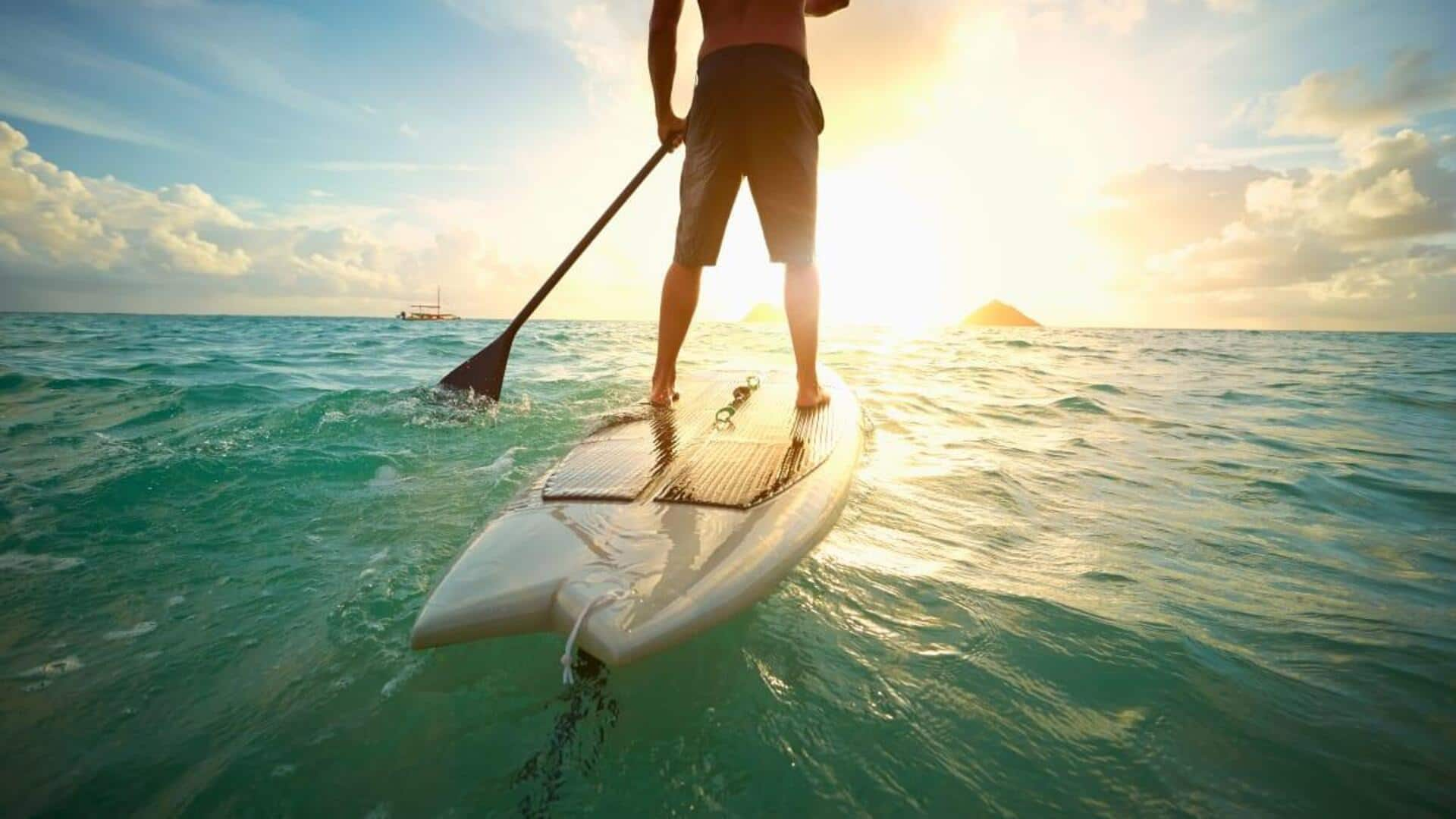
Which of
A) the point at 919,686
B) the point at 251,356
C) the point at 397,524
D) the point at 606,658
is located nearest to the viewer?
the point at 606,658

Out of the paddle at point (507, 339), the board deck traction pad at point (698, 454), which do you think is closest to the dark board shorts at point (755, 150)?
the board deck traction pad at point (698, 454)

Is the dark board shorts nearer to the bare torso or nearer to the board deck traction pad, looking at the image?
the bare torso

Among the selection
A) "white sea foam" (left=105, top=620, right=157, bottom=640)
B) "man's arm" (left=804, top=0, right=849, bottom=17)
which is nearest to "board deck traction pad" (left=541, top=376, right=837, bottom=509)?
"white sea foam" (left=105, top=620, right=157, bottom=640)

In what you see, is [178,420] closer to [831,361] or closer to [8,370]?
[8,370]

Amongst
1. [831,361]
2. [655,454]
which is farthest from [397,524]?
[831,361]

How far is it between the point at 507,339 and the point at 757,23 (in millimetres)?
2592

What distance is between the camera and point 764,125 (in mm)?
2648

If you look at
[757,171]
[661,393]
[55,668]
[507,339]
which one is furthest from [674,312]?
[55,668]

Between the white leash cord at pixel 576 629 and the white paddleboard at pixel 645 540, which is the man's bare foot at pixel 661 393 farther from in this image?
the white leash cord at pixel 576 629

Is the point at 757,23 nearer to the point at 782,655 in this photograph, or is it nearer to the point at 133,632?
the point at 782,655

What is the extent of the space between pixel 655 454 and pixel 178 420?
367 centimetres

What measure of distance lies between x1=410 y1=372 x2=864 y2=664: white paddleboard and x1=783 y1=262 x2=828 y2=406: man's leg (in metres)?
0.65

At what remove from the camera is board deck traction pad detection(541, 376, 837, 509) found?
66.1 inches

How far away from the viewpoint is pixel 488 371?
13.3 ft
